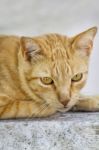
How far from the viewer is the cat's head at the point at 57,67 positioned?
126 inches

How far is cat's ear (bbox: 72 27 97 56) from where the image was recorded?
3331mm

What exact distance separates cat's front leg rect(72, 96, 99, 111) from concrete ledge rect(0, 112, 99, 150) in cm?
41

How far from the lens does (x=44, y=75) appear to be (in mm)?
3227

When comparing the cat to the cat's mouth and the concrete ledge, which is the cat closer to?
the cat's mouth

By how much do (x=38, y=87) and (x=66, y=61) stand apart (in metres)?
0.20

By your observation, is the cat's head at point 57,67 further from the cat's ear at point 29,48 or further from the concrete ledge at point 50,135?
the concrete ledge at point 50,135

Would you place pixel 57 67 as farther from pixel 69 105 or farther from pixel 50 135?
pixel 50 135

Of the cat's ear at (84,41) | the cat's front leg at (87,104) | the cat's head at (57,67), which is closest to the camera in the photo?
the cat's head at (57,67)

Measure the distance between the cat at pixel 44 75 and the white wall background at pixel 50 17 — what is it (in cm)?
192

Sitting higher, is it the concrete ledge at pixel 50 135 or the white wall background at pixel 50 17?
the concrete ledge at pixel 50 135

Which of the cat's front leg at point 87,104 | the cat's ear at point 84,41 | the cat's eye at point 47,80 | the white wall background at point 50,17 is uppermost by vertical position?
the cat's ear at point 84,41

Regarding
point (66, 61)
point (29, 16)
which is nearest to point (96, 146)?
point (66, 61)

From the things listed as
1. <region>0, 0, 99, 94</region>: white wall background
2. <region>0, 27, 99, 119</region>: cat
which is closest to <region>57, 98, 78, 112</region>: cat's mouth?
<region>0, 27, 99, 119</region>: cat

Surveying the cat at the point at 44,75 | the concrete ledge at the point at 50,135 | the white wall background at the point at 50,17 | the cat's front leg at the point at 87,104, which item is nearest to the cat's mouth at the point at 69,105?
the cat at the point at 44,75
